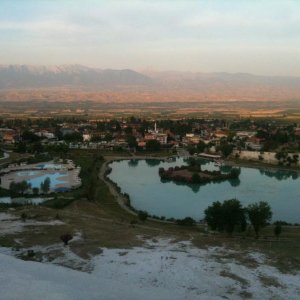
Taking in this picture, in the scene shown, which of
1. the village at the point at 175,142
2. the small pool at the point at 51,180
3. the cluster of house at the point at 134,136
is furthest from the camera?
the cluster of house at the point at 134,136

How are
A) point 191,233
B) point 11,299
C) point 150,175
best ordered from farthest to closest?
point 150,175
point 191,233
point 11,299

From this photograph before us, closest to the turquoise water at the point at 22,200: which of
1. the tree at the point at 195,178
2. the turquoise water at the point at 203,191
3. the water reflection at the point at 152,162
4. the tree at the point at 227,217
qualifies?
the turquoise water at the point at 203,191

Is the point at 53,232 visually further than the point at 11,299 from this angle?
Yes

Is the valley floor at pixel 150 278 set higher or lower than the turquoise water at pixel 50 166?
higher

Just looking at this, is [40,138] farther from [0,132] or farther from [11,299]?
[11,299]

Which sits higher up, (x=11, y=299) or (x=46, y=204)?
(x=11, y=299)

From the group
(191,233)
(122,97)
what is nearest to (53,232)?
(191,233)

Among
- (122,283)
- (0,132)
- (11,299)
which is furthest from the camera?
(0,132)

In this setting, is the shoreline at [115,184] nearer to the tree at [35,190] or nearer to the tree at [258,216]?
the tree at [258,216]
